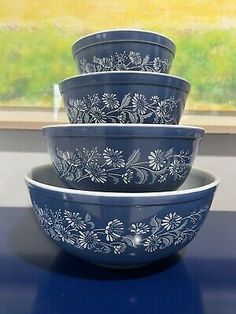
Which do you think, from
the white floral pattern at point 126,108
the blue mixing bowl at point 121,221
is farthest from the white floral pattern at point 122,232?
the white floral pattern at point 126,108

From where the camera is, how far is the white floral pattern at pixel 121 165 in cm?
42

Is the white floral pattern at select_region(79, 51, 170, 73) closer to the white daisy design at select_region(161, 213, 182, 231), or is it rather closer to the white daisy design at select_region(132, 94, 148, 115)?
the white daisy design at select_region(132, 94, 148, 115)

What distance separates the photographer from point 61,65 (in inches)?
28.4

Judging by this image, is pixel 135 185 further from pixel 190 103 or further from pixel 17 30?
pixel 17 30

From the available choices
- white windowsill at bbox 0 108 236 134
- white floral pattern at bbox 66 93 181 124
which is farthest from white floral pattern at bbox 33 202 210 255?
white windowsill at bbox 0 108 236 134

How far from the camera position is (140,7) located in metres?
0.71

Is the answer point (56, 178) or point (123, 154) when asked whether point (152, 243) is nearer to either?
point (123, 154)

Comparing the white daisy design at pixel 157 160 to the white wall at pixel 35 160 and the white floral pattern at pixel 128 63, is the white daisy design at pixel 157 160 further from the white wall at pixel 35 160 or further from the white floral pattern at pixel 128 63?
the white wall at pixel 35 160

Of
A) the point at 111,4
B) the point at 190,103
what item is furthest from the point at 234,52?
the point at 111,4

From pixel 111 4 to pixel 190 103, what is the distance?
0.25 m

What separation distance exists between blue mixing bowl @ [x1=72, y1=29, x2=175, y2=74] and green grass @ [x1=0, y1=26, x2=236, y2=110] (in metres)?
0.21

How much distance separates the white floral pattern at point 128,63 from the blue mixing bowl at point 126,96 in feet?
0.18

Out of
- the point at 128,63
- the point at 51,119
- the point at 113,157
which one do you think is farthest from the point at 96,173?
the point at 51,119

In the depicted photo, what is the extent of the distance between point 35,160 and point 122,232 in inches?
16.2
